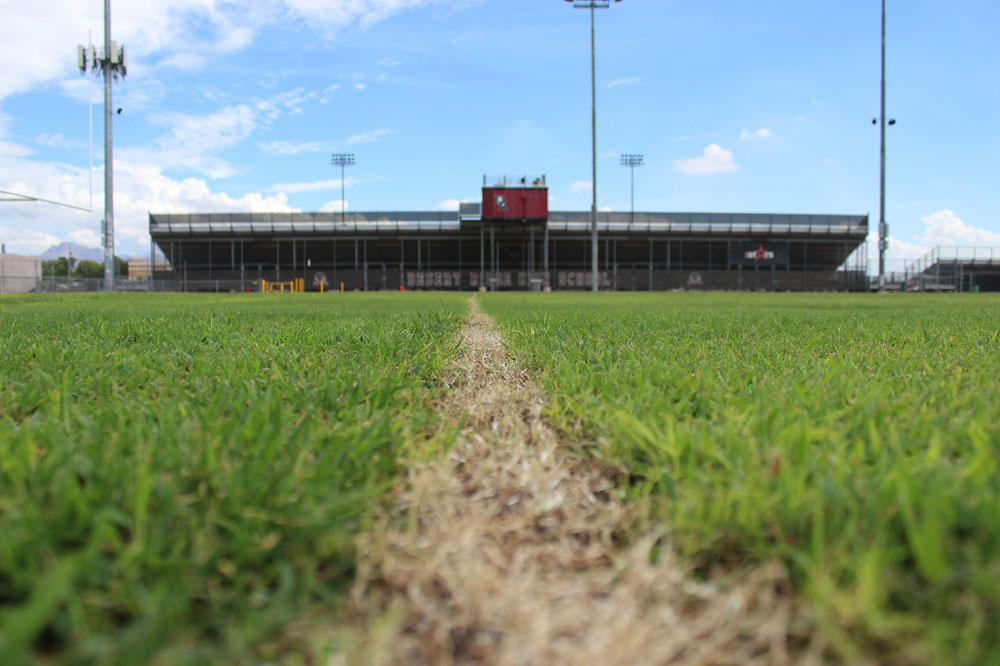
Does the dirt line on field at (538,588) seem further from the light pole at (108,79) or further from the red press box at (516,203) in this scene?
the red press box at (516,203)

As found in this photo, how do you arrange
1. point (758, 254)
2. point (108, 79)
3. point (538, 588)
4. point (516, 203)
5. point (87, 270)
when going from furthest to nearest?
point (87, 270), point (758, 254), point (516, 203), point (108, 79), point (538, 588)

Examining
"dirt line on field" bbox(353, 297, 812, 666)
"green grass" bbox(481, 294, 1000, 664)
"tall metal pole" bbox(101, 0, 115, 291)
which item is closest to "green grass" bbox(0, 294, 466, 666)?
"dirt line on field" bbox(353, 297, 812, 666)

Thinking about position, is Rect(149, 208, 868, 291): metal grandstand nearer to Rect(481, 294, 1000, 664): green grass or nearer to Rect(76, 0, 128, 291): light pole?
Rect(76, 0, 128, 291): light pole

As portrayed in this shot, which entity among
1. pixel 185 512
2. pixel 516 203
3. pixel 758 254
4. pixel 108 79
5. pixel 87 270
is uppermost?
pixel 108 79

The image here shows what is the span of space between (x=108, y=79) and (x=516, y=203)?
916 inches

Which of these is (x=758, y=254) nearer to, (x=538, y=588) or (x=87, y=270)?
(x=538, y=588)

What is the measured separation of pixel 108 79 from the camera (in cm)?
2611

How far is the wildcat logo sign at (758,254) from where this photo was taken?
4353 centimetres

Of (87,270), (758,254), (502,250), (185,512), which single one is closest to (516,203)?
(502,250)

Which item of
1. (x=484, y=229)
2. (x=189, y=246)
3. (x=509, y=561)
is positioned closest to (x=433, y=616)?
(x=509, y=561)

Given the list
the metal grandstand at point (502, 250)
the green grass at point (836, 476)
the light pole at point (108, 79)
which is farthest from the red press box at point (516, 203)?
the green grass at point (836, 476)

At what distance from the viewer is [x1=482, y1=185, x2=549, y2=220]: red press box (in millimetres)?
38656

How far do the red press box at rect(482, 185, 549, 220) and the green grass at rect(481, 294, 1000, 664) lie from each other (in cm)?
3737

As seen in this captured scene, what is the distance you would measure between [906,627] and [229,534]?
92 cm
